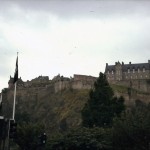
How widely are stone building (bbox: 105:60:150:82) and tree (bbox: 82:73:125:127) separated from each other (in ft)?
286

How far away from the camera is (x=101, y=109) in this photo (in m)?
81.0

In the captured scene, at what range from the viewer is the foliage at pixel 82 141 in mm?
58719

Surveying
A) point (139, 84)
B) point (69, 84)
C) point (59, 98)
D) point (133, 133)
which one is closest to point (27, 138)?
point (133, 133)

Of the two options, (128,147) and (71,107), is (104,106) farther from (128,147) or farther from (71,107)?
(71,107)

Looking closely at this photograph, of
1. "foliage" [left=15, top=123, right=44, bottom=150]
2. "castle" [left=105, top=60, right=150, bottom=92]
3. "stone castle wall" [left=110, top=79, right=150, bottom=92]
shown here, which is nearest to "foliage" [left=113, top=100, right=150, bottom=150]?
"foliage" [left=15, top=123, right=44, bottom=150]

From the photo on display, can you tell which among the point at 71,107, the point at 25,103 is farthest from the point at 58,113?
the point at 25,103

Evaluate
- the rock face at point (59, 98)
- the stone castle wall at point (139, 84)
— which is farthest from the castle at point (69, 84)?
the stone castle wall at point (139, 84)

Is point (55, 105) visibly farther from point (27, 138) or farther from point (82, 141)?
point (82, 141)

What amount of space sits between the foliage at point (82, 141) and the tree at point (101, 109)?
15587 millimetres

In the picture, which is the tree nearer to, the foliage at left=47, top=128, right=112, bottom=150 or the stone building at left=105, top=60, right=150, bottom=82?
the foliage at left=47, top=128, right=112, bottom=150

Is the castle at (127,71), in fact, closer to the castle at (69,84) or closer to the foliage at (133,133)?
the castle at (69,84)

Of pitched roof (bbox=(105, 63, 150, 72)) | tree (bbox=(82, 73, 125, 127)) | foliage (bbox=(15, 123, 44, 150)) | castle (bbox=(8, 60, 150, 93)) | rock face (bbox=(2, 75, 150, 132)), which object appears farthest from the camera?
pitched roof (bbox=(105, 63, 150, 72))

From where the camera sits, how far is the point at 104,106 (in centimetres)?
8200

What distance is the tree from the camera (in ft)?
259
